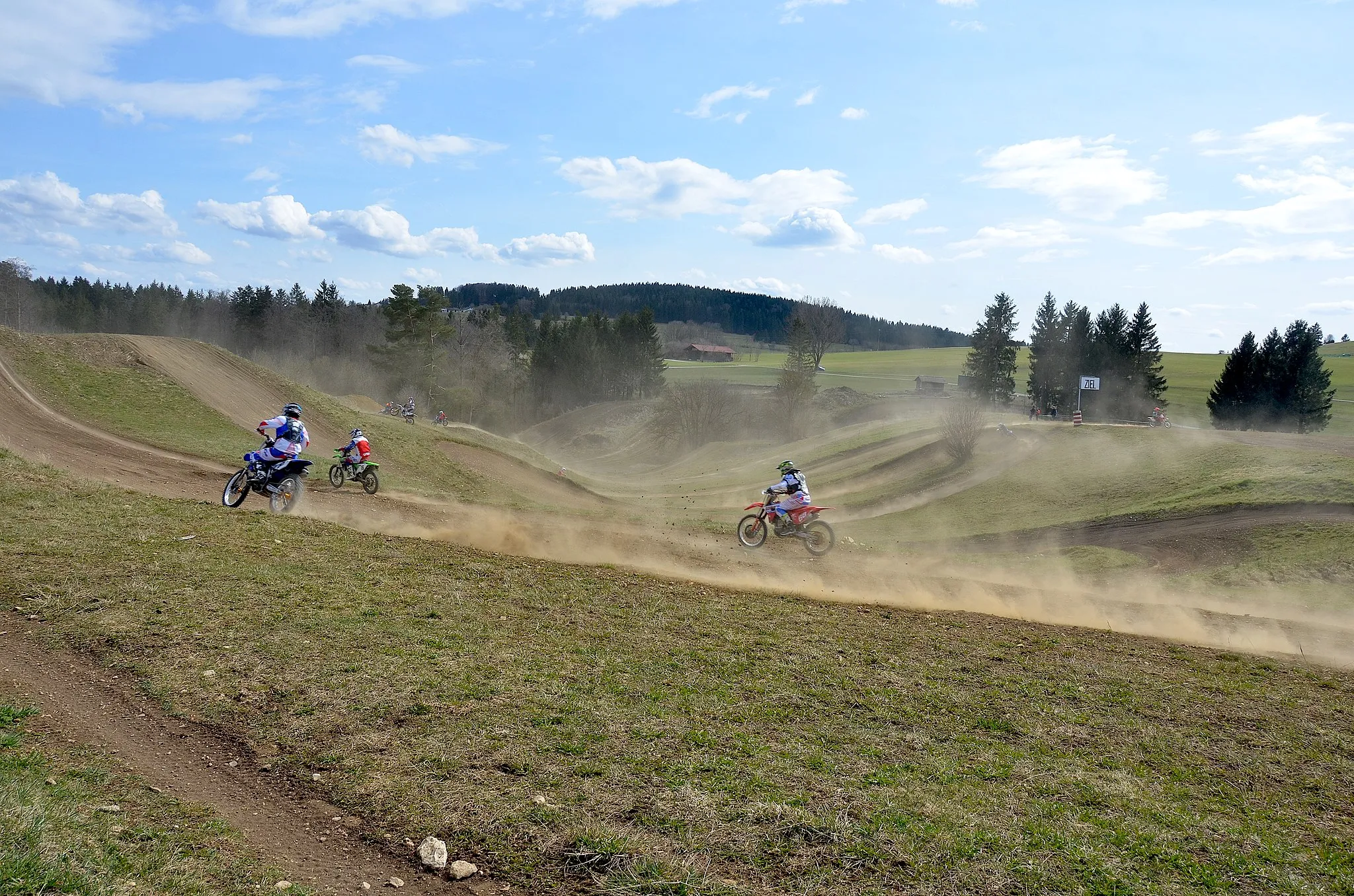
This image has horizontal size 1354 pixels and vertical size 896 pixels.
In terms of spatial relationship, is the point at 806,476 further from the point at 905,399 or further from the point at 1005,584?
the point at 905,399

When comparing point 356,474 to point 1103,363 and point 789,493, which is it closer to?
point 789,493

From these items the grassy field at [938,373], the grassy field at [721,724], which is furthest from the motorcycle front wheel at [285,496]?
the grassy field at [938,373]

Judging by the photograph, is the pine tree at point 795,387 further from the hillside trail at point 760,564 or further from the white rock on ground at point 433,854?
the white rock on ground at point 433,854

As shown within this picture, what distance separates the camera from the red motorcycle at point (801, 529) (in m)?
22.0

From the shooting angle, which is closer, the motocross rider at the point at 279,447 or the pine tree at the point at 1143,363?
the motocross rider at the point at 279,447

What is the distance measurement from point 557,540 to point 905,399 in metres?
81.1

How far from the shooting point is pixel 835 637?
12.0 metres

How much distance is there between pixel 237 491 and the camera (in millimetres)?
18828

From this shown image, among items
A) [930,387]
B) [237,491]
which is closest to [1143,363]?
[930,387]

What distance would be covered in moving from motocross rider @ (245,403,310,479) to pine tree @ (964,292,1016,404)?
9358 cm

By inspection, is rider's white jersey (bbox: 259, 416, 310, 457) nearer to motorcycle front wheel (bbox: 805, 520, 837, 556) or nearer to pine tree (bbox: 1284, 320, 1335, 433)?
motorcycle front wheel (bbox: 805, 520, 837, 556)

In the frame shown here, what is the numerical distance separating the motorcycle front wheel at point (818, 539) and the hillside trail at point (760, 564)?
17.4 inches

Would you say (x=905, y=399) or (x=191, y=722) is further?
(x=905, y=399)

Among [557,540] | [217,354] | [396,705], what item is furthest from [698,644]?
[217,354]
